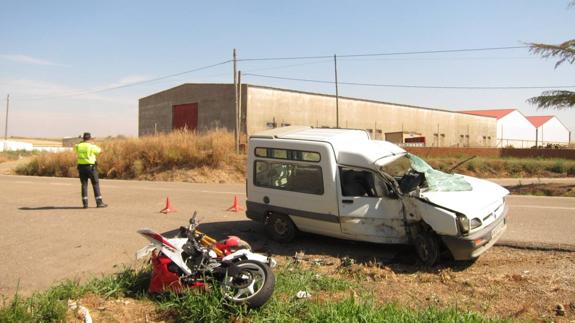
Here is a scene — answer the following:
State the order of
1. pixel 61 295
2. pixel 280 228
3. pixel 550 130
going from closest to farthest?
pixel 61 295
pixel 280 228
pixel 550 130

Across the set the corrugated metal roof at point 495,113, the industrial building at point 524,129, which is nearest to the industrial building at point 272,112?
the industrial building at point 524,129

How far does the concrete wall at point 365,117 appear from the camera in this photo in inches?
1524

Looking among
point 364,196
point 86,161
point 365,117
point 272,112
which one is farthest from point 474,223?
point 365,117

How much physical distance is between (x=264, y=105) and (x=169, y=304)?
34247mm

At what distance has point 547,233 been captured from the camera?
8562 millimetres

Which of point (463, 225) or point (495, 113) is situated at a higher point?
point (495, 113)

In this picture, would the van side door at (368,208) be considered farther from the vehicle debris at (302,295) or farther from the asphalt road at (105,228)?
the vehicle debris at (302,295)

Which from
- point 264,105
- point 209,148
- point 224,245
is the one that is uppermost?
point 264,105

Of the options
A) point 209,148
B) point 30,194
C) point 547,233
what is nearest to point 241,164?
point 209,148

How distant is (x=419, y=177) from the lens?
6973mm

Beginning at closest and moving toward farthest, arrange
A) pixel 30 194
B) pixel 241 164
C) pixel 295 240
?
pixel 295 240, pixel 30 194, pixel 241 164

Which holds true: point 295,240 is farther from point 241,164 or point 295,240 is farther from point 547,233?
point 241,164

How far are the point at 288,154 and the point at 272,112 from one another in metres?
31.6

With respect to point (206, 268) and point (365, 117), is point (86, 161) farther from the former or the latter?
point (365, 117)
